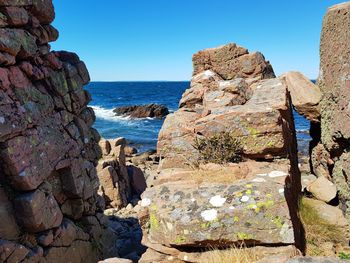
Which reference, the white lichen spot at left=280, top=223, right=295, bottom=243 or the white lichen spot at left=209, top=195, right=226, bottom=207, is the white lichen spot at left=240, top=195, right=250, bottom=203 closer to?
the white lichen spot at left=209, top=195, right=226, bottom=207

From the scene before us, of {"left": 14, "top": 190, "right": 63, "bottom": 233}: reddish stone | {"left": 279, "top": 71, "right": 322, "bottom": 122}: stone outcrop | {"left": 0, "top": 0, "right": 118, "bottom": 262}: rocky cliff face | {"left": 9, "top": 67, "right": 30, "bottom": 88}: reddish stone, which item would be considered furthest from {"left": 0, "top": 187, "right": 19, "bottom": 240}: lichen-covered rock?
{"left": 279, "top": 71, "right": 322, "bottom": 122}: stone outcrop

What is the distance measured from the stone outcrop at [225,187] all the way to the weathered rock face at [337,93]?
1081mm

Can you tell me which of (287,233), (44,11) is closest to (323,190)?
(287,233)

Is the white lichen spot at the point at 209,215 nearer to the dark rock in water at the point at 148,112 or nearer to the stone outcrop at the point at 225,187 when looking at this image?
the stone outcrop at the point at 225,187

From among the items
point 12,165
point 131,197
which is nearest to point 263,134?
point 12,165

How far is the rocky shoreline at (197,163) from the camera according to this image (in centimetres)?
569

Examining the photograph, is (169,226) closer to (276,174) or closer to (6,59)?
(276,174)

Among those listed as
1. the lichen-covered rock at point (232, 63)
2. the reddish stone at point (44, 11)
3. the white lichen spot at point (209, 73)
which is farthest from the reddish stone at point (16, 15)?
the white lichen spot at point (209, 73)

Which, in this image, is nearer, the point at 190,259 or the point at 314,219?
the point at 190,259

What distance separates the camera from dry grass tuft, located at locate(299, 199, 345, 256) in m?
6.22

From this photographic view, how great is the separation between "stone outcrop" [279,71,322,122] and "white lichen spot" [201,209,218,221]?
5085 millimetres

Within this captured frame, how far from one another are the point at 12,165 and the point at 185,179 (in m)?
5.46

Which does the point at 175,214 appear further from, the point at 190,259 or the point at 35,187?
the point at 35,187

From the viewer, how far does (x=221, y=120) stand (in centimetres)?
749
